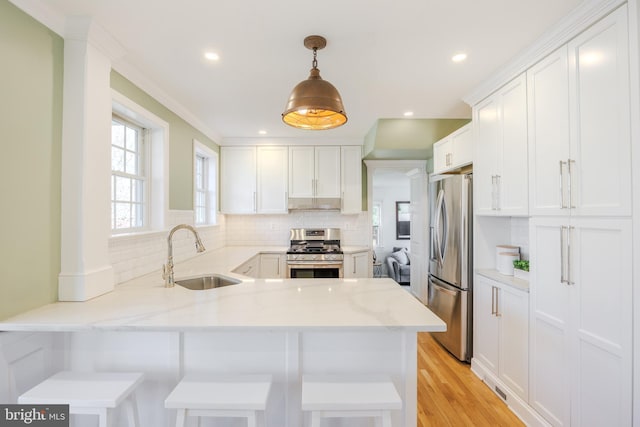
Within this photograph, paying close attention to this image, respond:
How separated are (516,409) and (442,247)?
1434 mm

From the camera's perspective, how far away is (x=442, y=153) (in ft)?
10.8

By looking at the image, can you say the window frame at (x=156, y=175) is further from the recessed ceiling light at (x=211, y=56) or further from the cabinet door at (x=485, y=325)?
the cabinet door at (x=485, y=325)

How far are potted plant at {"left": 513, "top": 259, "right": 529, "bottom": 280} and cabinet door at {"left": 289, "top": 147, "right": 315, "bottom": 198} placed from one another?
2619mm

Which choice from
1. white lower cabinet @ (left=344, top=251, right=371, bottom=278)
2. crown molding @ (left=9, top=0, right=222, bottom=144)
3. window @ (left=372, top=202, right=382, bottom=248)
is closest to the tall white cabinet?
white lower cabinet @ (left=344, top=251, right=371, bottom=278)

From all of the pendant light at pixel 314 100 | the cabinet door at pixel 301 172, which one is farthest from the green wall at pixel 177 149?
the pendant light at pixel 314 100

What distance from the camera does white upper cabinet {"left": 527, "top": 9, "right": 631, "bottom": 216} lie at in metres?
1.39

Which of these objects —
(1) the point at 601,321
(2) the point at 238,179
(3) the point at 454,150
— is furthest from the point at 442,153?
(2) the point at 238,179

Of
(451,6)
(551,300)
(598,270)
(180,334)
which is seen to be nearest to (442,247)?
(551,300)

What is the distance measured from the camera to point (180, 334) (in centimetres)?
147

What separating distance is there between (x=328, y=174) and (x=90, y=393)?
3504 mm

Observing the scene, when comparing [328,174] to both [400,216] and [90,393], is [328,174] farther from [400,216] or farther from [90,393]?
[400,216]

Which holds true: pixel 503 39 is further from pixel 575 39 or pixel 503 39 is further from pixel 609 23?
pixel 609 23

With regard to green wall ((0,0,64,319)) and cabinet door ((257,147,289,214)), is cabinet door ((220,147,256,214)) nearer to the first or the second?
cabinet door ((257,147,289,214))

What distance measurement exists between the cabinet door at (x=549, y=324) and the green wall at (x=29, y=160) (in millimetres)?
2828
